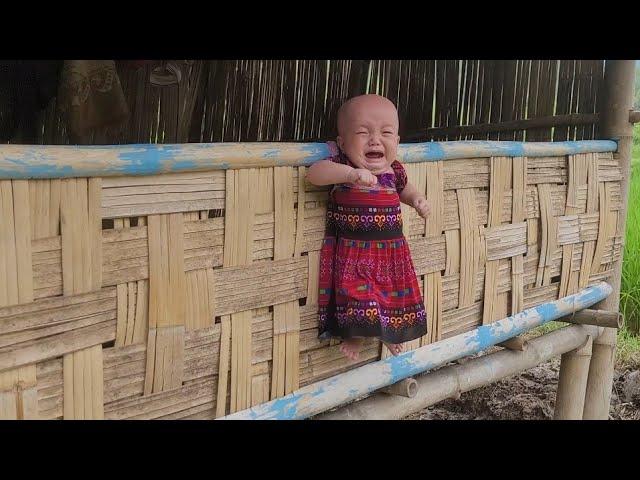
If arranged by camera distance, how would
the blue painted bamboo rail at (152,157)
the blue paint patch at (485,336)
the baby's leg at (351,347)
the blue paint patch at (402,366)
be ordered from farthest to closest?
the blue paint patch at (485,336), the blue paint patch at (402,366), the baby's leg at (351,347), the blue painted bamboo rail at (152,157)

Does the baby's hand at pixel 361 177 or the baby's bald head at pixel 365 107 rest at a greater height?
the baby's bald head at pixel 365 107

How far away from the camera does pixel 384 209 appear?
175 cm

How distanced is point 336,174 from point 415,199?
0.29 metres

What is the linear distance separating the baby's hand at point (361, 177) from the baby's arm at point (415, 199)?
0.23 metres

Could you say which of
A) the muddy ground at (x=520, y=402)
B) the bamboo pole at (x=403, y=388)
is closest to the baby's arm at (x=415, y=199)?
the bamboo pole at (x=403, y=388)

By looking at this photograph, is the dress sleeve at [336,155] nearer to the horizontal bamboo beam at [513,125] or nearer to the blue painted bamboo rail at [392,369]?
the blue painted bamboo rail at [392,369]

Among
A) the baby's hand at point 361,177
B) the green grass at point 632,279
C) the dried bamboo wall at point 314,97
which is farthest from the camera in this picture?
the green grass at point 632,279

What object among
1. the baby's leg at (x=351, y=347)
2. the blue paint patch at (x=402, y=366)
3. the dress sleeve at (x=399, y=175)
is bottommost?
the blue paint patch at (x=402, y=366)

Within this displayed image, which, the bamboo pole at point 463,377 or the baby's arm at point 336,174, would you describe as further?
the bamboo pole at point 463,377

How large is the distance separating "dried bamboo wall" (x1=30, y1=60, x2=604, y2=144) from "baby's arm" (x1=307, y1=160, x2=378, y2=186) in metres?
1.74

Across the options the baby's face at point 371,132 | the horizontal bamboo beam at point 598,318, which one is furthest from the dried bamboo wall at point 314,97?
the baby's face at point 371,132

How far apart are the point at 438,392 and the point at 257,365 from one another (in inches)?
36.7

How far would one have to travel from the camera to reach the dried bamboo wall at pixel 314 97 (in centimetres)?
323

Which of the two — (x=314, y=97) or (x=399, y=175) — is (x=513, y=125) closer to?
(x=314, y=97)
